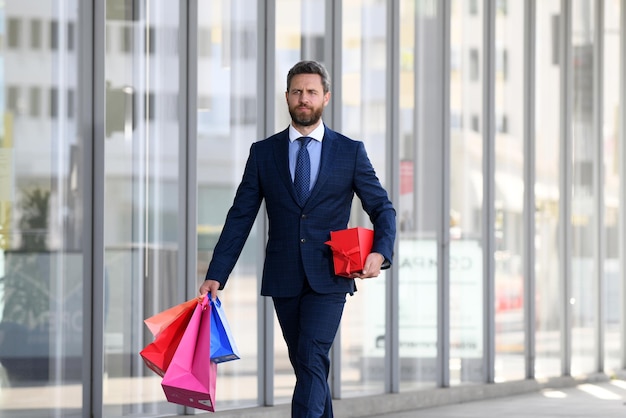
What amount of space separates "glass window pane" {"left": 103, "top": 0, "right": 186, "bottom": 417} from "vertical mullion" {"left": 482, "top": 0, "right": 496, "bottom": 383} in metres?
3.38

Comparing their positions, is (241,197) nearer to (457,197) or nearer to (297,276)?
(297,276)

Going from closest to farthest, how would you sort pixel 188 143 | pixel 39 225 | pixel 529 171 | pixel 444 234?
pixel 39 225
pixel 188 143
pixel 444 234
pixel 529 171

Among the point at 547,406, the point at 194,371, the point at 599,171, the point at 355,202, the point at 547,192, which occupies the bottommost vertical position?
the point at 547,406

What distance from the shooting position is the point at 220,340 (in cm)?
479

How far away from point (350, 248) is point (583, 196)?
7067mm

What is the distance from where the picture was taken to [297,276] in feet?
16.1

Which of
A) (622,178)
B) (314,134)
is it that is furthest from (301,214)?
(622,178)

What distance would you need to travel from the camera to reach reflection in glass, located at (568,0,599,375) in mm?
11289

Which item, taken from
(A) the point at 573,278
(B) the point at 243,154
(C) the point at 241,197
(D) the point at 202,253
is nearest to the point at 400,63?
(B) the point at 243,154

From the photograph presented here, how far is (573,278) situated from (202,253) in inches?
190

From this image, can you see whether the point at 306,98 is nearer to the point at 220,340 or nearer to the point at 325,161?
the point at 325,161

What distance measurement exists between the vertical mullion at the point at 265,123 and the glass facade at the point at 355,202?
1cm

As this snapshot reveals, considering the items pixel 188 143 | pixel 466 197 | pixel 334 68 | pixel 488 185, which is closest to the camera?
pixel 188 143

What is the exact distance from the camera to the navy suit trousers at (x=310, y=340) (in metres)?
4.77
